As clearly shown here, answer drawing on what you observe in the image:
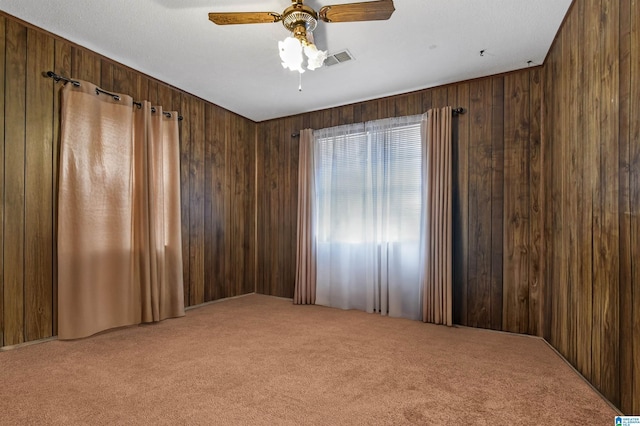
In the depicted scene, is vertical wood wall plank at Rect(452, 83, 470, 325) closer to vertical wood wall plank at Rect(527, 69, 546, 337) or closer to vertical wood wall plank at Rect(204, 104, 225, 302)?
vertical wood wall plank at Rect(527, 69, 546, 337)

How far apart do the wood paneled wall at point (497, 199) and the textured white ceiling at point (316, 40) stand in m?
0.22

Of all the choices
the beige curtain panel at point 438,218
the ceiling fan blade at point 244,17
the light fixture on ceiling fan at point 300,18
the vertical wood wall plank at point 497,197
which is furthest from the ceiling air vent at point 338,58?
the vertical wood wall plank at point 497,197

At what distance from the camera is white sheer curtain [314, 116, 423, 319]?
363 cm

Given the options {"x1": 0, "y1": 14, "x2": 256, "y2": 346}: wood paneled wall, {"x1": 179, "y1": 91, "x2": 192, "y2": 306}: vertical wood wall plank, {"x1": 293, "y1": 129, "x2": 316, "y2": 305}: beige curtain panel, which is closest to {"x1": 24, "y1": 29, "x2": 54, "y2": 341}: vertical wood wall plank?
{"x1": 0, "y1": 14, "x2": 256, "y2": 346}: wood paneled wall

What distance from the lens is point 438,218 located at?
3381mm

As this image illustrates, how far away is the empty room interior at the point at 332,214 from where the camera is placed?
5.88 feet

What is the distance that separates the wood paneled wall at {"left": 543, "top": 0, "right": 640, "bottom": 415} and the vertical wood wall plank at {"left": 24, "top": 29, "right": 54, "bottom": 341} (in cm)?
384

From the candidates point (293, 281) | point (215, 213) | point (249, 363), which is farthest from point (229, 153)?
point (249, 363)

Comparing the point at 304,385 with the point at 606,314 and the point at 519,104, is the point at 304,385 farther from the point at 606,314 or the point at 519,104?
the point at 519,104

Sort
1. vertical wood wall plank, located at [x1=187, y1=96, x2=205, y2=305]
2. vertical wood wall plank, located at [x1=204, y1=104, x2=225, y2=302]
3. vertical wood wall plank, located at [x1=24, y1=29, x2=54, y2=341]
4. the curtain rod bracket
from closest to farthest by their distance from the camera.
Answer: vertical wood wall plank, located at [x1=24, y1=29, x2=54, y2=341]
the curtain rod bracket
vertical wood wall plank, located at [x1=187, y1=96, x2=205, y2=305]
vertical wood wall plank, located at [x1=204, y1=104, x2=225, y2=302]

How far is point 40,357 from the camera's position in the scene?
7.68ft

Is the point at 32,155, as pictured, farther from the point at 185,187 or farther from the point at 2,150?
the point at 185,187

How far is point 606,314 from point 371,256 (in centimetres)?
227

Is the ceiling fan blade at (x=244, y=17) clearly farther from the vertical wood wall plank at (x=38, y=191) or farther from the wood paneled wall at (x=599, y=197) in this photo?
the wood paneled wall at (x=599, y=197)
